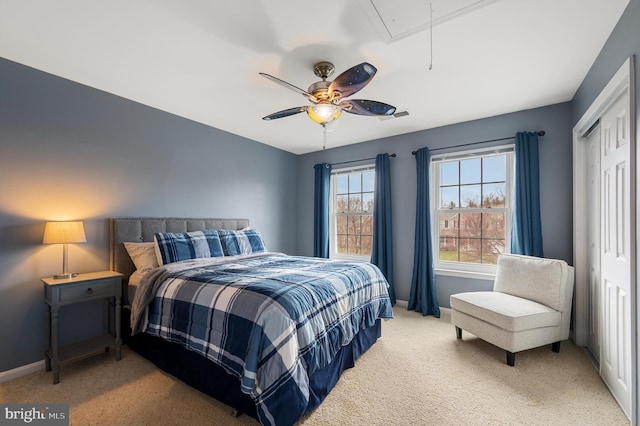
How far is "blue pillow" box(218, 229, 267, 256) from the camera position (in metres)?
3.33

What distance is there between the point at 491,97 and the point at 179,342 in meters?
3.69

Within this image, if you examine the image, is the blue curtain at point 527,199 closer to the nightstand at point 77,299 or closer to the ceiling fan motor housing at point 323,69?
the ceiling fan motor housing at point 323,69

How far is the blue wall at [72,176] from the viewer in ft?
7.47

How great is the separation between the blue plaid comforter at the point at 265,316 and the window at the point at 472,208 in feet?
5.52

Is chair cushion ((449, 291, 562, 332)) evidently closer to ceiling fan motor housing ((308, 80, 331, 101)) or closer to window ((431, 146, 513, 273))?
window ((431, 146, 513, 273))

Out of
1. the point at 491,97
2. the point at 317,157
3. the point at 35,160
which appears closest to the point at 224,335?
the point at 35,160

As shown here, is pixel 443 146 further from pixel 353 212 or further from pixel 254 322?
pixel 254 322

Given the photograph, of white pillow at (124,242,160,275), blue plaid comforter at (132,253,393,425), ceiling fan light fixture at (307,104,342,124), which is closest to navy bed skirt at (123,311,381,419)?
blue plaid comforter at (132,253,393,425)

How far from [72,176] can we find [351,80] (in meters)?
2.68

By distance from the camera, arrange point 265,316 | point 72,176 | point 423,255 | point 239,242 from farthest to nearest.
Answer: point 423,255 → point 239,242 → point 72,176 → point 265,316

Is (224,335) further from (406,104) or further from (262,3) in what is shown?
(406,104)

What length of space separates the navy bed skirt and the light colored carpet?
2.6 inches

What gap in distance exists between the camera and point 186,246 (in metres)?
2.90

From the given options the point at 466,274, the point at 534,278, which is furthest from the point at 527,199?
the point at 466,274
